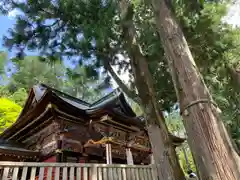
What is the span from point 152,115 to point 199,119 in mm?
1629

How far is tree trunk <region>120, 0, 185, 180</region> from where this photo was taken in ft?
11.4

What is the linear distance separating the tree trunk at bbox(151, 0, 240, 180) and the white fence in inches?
130

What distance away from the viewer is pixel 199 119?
242cm

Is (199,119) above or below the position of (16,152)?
below

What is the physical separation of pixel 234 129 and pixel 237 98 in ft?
11.9

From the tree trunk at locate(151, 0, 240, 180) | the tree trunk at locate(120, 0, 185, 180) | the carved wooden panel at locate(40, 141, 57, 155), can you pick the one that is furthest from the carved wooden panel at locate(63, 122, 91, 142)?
the tree trunk at locate(151, 0, 240, 180)

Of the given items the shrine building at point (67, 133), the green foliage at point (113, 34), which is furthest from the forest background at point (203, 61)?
the shrine building at point (67, 133)

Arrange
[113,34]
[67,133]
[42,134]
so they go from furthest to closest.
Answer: [42,134] < [67,133] < [113,34]

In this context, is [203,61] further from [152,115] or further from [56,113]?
[56,113]

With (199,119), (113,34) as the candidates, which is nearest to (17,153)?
(113,34)

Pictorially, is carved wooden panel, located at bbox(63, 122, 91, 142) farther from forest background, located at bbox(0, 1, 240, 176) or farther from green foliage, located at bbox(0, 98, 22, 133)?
green foliage, located at bbox(0, 98, 22, 133)

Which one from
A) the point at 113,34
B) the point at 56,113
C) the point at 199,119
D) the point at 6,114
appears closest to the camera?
Answer: the point at 199,119

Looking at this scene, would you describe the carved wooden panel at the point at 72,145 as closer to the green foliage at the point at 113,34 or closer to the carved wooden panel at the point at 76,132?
the carved wooden panel at the point at 76,132

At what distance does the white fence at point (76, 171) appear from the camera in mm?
4195
